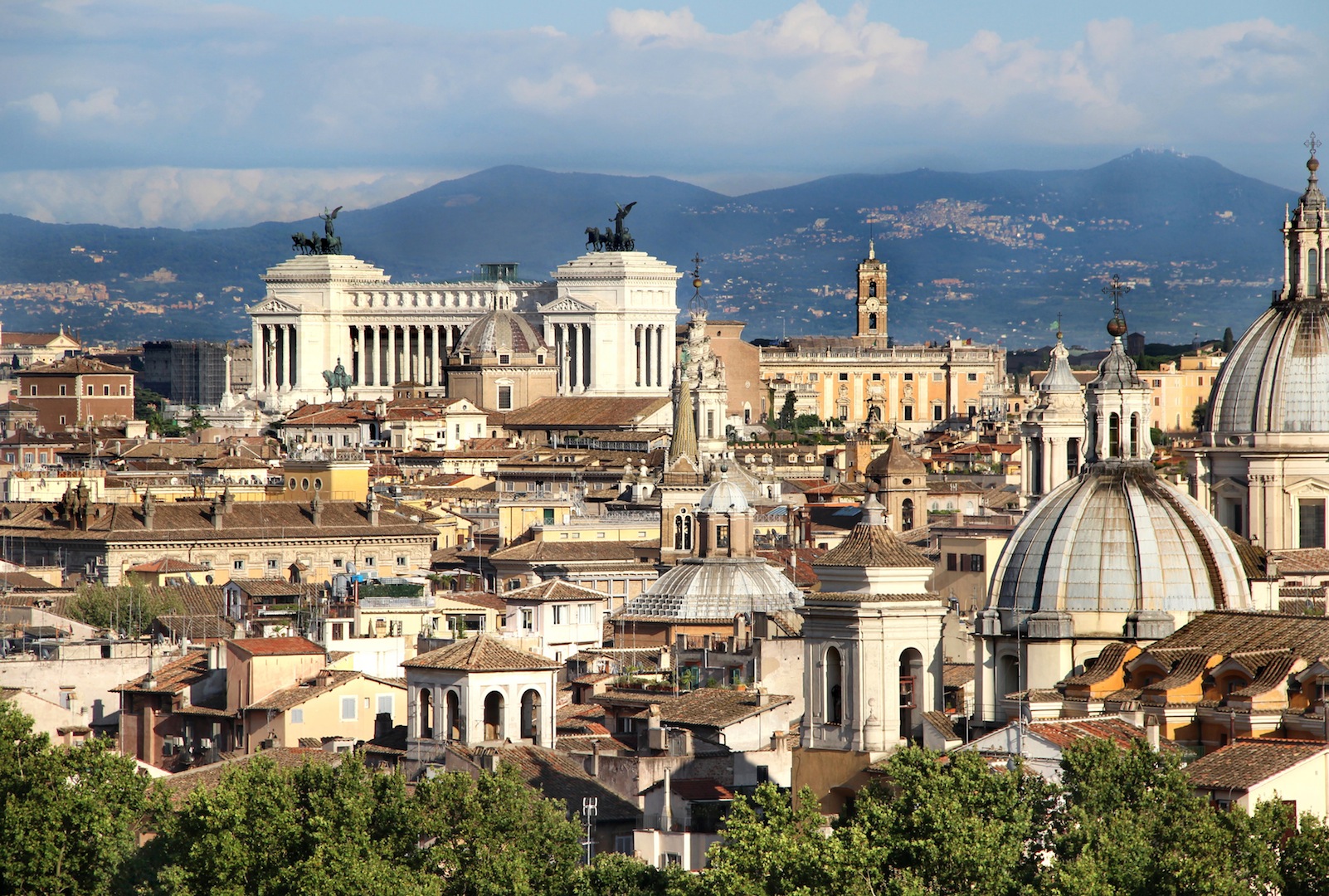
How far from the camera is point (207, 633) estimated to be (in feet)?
170

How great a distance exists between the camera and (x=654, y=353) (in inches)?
5517

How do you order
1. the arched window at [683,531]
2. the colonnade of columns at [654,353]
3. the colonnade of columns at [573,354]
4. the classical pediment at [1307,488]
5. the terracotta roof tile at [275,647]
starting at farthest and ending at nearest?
the colonnade of columns at [654,353], the colonnade of columns at [573,354], the arched window at [683,531], the classical pediment at [1307,488], the terracotta roof tile at [275,647]

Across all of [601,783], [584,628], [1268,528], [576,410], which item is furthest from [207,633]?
[576,410]

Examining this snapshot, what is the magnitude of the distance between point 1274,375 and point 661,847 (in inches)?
812

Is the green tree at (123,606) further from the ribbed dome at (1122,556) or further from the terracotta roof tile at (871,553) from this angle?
the ribbed dome at (1122,556)

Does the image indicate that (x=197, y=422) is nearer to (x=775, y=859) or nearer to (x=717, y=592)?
(x=717, y=592)

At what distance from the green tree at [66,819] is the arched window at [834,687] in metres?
6.56

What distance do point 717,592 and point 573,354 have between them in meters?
89.8

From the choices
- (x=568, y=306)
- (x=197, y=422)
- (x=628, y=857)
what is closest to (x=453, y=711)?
(x=628, y=857)

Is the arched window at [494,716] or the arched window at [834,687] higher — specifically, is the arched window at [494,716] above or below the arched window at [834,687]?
below

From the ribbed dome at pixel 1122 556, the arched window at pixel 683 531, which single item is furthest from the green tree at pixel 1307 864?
the arched window at pixel 683 531

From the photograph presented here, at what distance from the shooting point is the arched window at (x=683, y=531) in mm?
63594

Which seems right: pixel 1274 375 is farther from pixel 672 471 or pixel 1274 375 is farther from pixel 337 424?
pixel 337 424

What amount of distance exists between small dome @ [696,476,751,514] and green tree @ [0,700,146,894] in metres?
22.8
